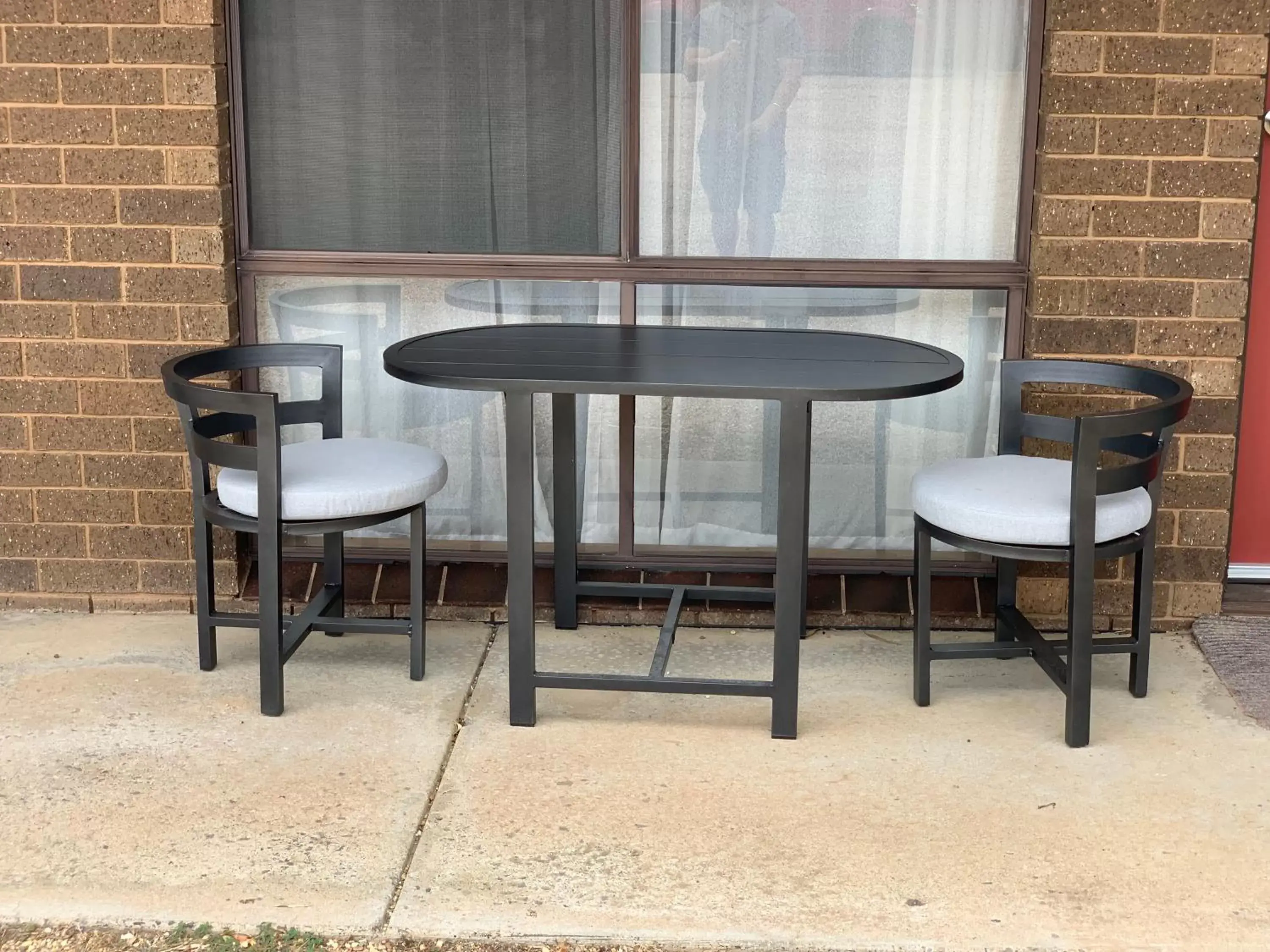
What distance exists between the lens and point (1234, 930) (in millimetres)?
3045

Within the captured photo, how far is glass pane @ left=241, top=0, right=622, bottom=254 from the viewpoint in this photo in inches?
178

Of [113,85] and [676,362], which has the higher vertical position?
[113,85]

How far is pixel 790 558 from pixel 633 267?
3.98 ft

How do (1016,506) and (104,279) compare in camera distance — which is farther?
(104,279)

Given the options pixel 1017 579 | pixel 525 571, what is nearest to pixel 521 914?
pixel 525 571

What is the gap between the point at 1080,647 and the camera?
383cm

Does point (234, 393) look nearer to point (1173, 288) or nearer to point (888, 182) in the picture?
point (888, 182)

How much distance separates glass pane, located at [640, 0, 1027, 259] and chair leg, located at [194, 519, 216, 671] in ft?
5.05

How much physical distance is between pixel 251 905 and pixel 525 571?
3.71 ft

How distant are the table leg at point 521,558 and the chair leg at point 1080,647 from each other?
135 centimetres

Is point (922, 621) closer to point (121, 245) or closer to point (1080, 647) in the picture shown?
point (1080, 647)

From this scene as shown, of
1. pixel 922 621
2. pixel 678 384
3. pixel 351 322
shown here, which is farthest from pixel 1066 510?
pixel 351 322

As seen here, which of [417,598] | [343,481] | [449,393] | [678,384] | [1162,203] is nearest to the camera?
[678,384]

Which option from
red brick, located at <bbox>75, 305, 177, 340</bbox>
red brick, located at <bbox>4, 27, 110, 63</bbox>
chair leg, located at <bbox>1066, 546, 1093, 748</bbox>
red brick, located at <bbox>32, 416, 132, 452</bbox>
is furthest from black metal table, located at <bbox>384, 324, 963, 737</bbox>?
red brick, located at <bbox>4, 27, 110, 63</bbox>
